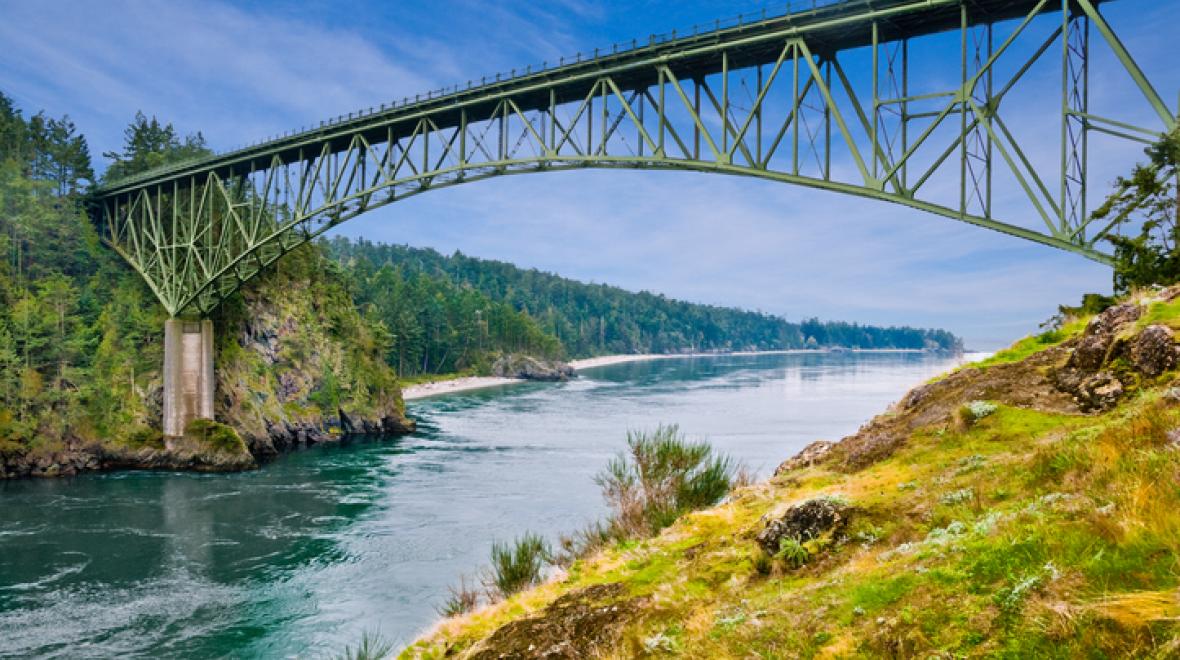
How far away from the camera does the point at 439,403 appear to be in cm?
7944

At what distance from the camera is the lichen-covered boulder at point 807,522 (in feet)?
29.0

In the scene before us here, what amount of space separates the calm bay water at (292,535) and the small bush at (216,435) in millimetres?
2988

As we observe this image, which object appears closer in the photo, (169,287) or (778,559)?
(778,559)

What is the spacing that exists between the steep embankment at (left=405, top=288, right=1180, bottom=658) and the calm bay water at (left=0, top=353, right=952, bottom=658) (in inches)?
461

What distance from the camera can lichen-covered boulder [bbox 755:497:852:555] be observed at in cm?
883

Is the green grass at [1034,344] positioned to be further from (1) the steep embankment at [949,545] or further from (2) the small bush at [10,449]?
(2) the small bush at [10,449]

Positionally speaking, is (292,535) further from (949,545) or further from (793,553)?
(949,545)

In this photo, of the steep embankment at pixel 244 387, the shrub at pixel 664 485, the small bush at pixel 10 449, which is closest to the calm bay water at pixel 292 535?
the steep embankment at pixel 244 387

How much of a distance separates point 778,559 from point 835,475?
389cm

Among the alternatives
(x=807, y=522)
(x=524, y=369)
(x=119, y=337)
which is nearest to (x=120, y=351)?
(x=119, y=337)

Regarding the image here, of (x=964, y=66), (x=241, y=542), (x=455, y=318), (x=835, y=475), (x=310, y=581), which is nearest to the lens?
(x=835, y=475)

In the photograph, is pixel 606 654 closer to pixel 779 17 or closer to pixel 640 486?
pixel 640 486

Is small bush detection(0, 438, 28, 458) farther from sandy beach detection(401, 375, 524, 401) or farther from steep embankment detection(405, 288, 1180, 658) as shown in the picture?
sandy beach detection(401, 375, 524, 401)

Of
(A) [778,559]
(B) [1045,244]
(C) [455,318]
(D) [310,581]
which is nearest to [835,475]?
(A) [778,559]
